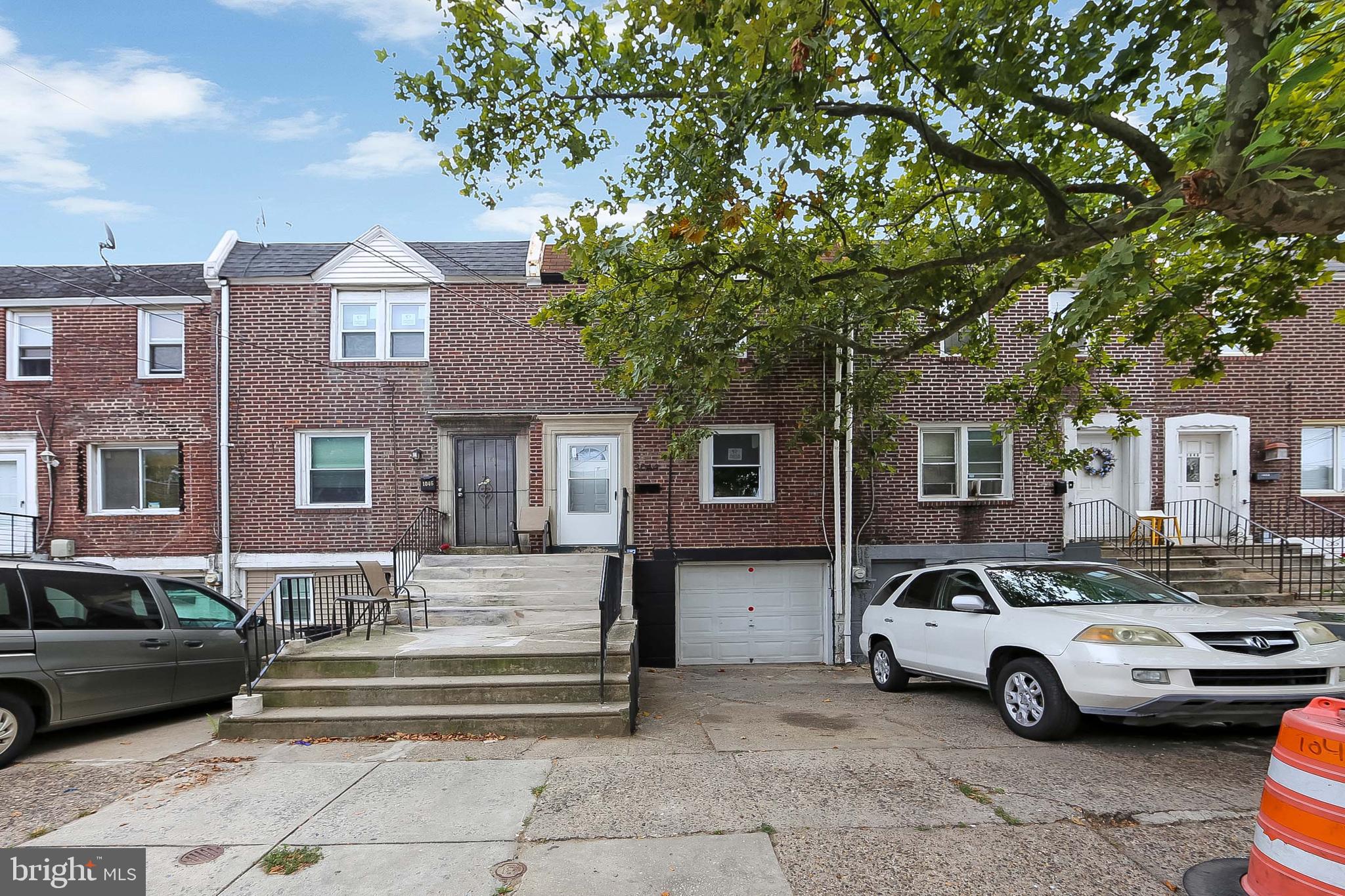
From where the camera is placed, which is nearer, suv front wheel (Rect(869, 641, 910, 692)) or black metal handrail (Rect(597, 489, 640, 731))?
black metal handrail (Rect(597, 489, 640, 731))

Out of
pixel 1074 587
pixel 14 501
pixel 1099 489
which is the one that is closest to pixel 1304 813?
pixel 1074 587

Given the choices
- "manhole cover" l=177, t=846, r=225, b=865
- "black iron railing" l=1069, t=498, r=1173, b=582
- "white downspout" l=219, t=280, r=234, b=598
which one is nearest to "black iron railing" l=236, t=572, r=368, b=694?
"white downspout" l=219, t=280, r=234, b=598

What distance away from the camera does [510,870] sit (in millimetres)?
3576

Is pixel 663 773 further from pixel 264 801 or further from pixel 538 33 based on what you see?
pixel 538 33

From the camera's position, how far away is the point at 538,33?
22.1ft

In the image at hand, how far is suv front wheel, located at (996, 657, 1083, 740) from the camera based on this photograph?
5.43 m

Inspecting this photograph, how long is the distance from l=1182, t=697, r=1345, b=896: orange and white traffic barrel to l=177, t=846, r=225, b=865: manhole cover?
191 inches

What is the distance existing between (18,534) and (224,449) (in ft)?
11.9

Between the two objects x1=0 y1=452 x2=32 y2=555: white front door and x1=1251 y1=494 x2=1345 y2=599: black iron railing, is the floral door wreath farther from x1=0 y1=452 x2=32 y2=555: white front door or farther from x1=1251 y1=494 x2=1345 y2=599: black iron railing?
x1=0 y1=452 x2=32 y2=555: white front door

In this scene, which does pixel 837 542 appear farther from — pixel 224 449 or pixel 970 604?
pixel 224 449

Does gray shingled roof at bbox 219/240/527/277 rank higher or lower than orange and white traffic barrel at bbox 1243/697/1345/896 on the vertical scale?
higher

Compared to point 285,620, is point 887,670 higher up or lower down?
lower down

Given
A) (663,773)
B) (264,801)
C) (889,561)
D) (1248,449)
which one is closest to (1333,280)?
(1248,449)

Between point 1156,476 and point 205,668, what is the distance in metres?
14.5
